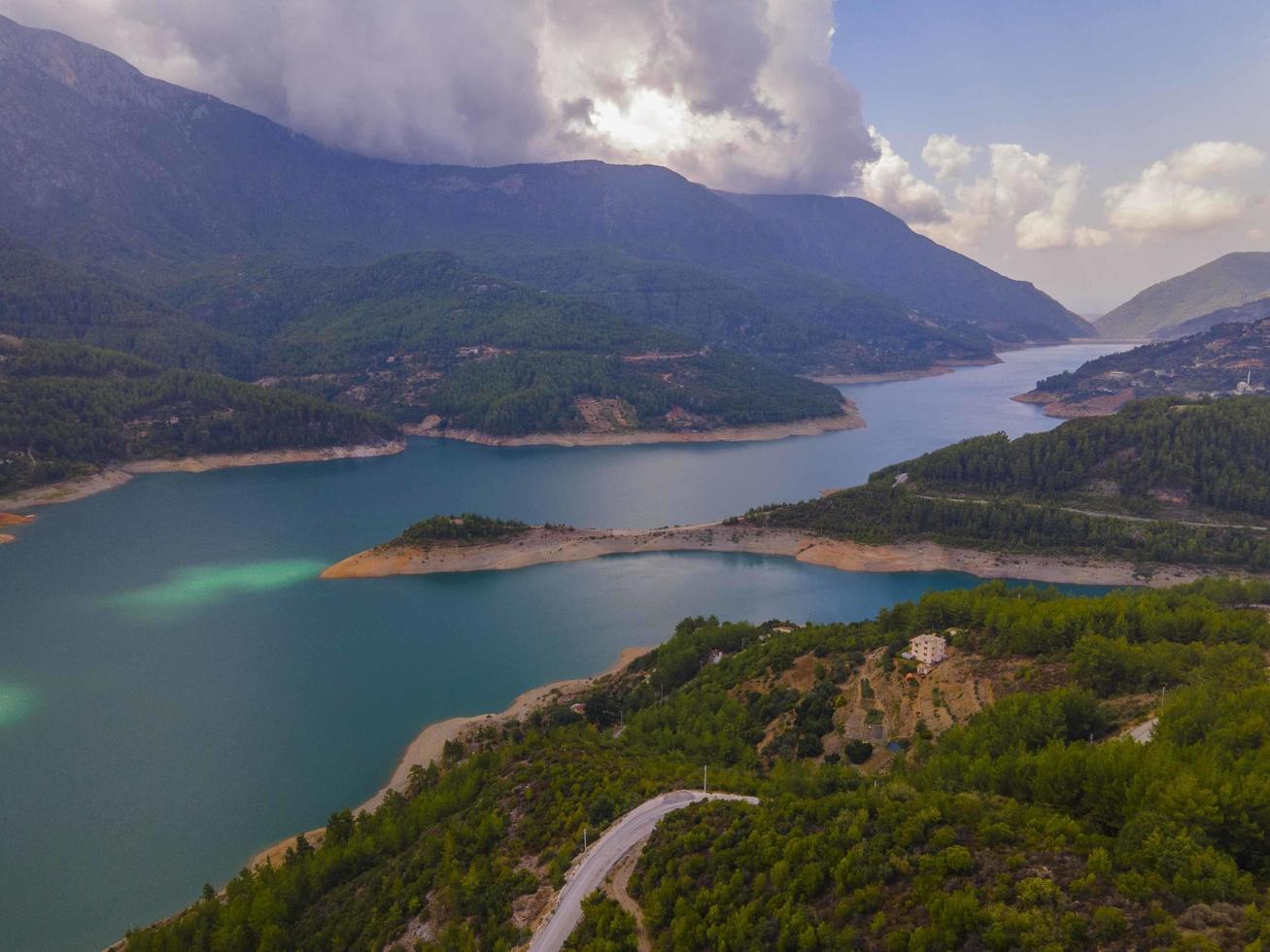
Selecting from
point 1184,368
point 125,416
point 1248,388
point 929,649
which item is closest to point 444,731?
point 929,649

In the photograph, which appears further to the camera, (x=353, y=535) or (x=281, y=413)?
(x=281, y=413)

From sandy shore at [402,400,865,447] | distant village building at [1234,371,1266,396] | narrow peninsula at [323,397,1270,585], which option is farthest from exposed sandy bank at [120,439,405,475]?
distant village building at [1234,371,1266,396]

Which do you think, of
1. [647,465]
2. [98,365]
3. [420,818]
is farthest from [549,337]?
[420,818]

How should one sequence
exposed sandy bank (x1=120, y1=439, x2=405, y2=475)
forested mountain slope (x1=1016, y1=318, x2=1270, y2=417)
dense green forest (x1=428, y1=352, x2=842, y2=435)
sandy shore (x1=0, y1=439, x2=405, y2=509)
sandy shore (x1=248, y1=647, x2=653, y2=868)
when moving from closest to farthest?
sandy shore (x1=248, y1=647, x2=653, y2=868) → sandy shore (x1=0, y1=439, x2=405, y2=509) → exposed sandy bank (x1=120, y1=439, x2=405, y2=475) → dense green forest (x1=428, y1=352, x2=842, y2=435) → forested mountain slope (x1=1016, y1=318, x2=1270, y2=417)

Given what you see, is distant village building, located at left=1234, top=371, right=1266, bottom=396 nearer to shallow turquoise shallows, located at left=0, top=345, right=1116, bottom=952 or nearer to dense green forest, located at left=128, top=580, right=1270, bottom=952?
shallow turquoise shallows, located at left=0, top=345, right=1116, bottom=952

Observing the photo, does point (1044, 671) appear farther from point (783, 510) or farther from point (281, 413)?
point (281, 413)

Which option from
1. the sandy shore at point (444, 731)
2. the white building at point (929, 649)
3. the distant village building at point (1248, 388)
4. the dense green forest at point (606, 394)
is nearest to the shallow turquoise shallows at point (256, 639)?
the sandy shore at point (444, 731)

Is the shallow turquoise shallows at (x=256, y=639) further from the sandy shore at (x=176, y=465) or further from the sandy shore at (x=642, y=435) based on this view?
the sandy shore at (x=642, y=435)
